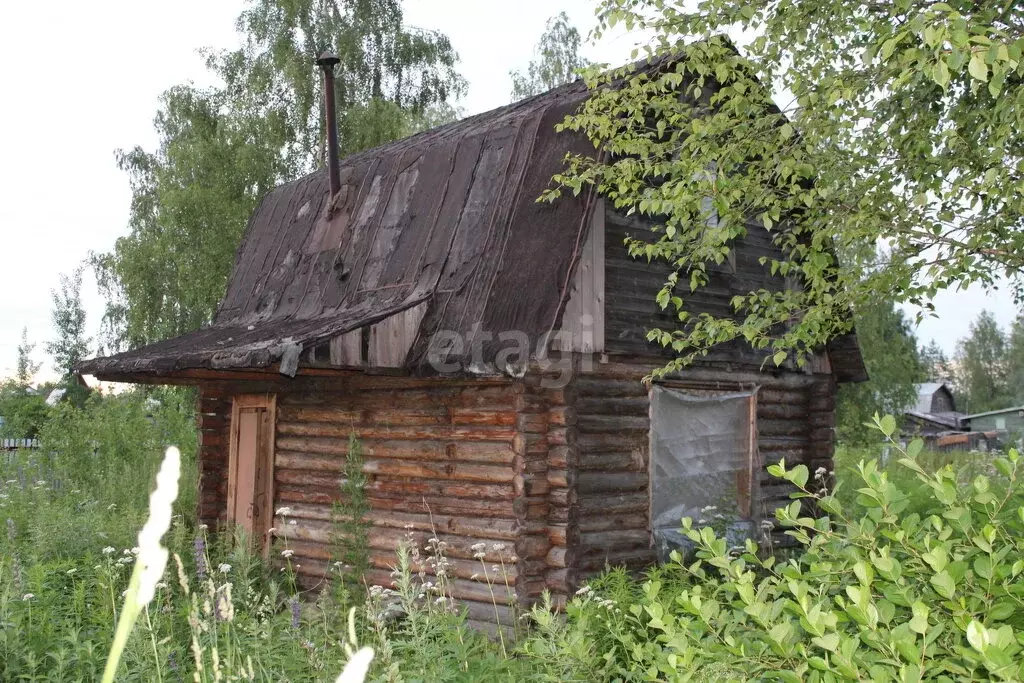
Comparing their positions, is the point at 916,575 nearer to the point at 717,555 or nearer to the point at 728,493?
the point at 717,555

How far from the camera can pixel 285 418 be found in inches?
441

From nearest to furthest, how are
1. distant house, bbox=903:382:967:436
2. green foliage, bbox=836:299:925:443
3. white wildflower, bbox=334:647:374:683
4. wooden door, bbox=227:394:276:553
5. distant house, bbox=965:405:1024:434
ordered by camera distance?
white wildflower, bbox=334:647:374:683, wooden door, bbox=227:394:276:553, green foliage, bbox=836:299:925:443, distant house, bbox=965:405:1024:434, distant house, bbox=903:382:967:436

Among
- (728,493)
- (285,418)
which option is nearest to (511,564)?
(728,493)

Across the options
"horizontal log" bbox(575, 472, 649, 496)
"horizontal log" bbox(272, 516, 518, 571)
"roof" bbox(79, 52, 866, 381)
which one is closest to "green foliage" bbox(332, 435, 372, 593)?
"horizontal log" bbox(272, 516, 518, 571)

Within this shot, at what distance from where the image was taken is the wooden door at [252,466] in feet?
37.2

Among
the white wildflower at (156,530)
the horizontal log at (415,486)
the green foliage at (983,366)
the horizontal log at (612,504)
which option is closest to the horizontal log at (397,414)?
the horizontal log at (415,486)

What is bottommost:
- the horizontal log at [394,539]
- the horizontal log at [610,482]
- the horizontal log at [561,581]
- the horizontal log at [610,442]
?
the horizontal log at [561,581]

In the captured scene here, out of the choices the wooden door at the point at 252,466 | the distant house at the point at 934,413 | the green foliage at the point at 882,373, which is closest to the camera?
the wooden door at the point at 252,466

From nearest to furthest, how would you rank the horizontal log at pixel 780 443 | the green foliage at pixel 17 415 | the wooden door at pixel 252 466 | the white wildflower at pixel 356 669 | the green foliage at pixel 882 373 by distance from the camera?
the white wildflower at pixel 356 669 < the horizontal log at pixel 780 443 < the wooden door at pixel 252 466 < the green foliage at pixel 17 415 < the green foliage at pixel 882 373

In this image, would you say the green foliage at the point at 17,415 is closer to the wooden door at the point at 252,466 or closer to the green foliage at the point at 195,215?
the green foliage at the point at 195,215

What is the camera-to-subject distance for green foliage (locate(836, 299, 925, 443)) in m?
28.3

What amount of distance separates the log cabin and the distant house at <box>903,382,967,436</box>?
33266mm

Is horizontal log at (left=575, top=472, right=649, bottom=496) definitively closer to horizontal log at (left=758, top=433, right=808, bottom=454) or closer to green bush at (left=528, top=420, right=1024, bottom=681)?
horizontal log at (left=758, top=433, right=808, bottom=454)

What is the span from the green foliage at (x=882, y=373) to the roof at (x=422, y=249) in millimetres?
19522
